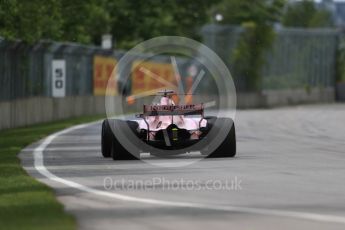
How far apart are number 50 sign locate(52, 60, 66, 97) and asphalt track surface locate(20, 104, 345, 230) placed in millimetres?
16970

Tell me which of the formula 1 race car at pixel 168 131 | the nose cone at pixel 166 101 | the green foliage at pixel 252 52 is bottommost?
the formula 1 race car at pixel 168 131

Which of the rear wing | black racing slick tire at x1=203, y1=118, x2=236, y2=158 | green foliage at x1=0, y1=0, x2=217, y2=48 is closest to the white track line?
the rear wing

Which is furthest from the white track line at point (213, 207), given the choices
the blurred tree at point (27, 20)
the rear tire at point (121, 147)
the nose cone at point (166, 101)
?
the blurred tree at point (27, 20)

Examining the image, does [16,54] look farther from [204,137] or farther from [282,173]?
[282,173]

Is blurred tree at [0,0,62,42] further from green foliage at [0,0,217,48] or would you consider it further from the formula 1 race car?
the formula 1 race car

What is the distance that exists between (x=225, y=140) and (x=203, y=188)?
5.84 meters

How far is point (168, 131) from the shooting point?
1884 cm

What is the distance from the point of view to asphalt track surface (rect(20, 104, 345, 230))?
34.1 feet

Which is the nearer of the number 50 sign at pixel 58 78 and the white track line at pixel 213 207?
the white track line at pixel 213 207

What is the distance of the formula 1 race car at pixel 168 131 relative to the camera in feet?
62.1

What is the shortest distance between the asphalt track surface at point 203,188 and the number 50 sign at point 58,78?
668 inches

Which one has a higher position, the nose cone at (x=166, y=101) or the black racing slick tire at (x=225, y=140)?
the nose cone at (x=166, y=101)

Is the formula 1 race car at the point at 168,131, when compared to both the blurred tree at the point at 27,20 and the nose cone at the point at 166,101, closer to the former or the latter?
the nose cone at the point at 166,101

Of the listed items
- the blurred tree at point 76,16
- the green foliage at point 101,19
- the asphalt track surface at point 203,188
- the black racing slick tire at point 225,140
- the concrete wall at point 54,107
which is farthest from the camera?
the blurred tree at point 76,16
